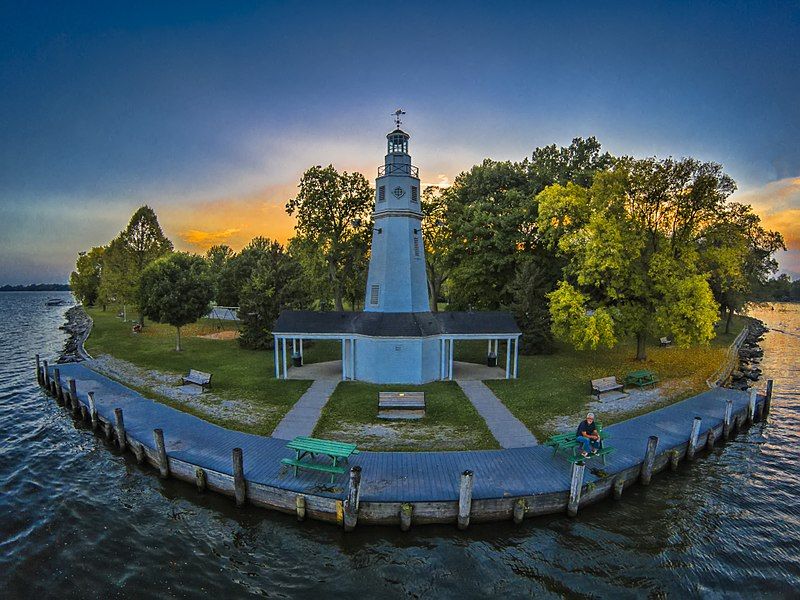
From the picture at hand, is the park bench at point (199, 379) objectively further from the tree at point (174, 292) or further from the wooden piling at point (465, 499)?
the wooden piling at point (465, 499)

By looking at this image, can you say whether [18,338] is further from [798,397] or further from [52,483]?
[798,397]

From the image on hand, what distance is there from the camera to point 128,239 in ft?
149

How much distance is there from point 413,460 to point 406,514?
8.25ft

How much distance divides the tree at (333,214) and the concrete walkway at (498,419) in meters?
20.0

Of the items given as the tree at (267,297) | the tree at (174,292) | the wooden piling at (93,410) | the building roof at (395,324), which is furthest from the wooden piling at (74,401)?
the tree at (267,297)

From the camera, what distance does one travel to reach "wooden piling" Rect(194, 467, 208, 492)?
1147 centimetres

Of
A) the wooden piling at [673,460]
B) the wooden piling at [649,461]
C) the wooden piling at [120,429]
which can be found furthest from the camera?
the wooden piling at [120,429]

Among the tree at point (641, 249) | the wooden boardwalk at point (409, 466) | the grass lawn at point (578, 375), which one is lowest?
the wooden boardwalk at point (409, 466)

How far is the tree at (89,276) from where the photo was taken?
68.2 m

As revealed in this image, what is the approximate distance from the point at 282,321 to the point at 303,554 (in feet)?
49.7

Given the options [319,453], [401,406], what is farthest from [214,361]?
[319,453]

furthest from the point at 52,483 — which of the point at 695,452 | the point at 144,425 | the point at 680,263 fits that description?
the point at 680,263

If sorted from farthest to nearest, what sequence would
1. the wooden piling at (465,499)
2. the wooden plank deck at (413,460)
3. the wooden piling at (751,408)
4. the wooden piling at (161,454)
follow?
the wooden piling at (751,408) → the wooden piling at (161,454) → the wooden plank deck at (413,460) → the wooden piling at (465,499)

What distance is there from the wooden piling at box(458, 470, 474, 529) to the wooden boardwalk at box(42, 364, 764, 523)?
0.21 m
